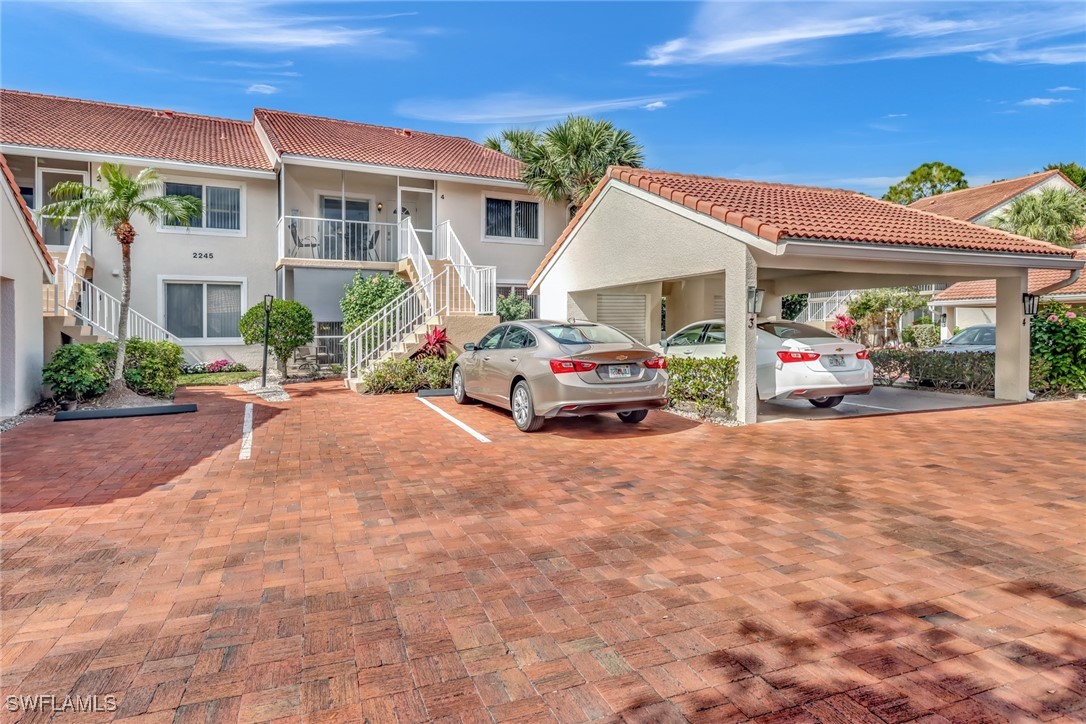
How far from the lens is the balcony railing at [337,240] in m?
16.6

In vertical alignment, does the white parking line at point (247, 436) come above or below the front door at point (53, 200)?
below

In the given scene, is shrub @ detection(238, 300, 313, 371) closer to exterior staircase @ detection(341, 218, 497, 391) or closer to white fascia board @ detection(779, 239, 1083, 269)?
exterior staircase @ detection(341, 218, 497, 391)

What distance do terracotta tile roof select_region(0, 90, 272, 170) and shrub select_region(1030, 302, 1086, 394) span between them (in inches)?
746

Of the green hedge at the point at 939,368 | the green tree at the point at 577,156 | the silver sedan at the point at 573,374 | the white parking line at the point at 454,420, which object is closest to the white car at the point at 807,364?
the silver sedan at the point at 573,374

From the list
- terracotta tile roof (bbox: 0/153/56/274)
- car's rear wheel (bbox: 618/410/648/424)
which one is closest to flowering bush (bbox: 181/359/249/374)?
terracotta tile roof (bbox: 0/153/56/274)

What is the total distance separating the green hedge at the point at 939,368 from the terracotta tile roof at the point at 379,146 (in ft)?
38.8

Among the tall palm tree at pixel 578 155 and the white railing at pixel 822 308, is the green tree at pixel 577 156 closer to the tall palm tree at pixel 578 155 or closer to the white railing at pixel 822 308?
the tall palm tree at pixel 578 155

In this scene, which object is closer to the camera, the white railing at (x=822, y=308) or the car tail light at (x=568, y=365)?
the car tail light at (x=568, y=365)

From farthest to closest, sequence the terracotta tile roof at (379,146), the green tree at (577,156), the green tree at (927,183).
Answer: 1. the green tree at (927,183)
2. the green tree at (577,156)
3. the terracotta tile roof at (379,146)

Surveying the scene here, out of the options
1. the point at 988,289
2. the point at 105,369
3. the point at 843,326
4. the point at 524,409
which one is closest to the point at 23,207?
the point at 105,369

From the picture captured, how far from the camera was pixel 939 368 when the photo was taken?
1304 cm

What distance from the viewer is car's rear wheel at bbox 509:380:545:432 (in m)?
8.19

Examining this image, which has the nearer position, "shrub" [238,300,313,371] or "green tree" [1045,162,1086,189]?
"shrub" [238,300,313,371]

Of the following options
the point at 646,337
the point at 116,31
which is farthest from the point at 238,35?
the point at 646,337
